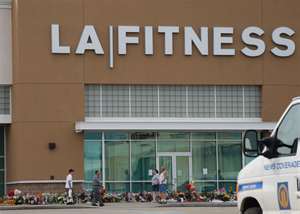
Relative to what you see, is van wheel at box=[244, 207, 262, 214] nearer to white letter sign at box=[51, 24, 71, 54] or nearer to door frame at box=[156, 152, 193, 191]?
white letter sign at box=[51, 24, 71, 54]

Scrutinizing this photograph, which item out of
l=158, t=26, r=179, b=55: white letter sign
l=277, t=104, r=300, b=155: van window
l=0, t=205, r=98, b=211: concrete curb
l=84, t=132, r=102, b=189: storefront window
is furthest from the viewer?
l=158, t=26, r=179, b=55: white letter sign

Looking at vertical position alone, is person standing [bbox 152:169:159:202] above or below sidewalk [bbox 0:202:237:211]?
above

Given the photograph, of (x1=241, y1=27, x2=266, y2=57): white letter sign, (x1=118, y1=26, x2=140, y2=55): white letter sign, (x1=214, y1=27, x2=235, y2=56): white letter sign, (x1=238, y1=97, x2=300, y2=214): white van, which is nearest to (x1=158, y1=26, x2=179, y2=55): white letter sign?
(x1=118, y1=26, x2=140, y2=55): white letter sign

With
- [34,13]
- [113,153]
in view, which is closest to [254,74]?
[113,153]

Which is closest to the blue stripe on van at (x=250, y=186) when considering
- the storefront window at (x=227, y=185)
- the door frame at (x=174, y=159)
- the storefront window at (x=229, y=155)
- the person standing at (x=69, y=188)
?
the person standing at (x=69, y=188)

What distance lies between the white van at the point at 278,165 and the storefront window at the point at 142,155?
28.4m

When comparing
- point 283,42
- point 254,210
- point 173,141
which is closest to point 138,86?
point 173,141

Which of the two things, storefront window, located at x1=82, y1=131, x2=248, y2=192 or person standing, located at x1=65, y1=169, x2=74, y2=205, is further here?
storefront window, located at x1=82, y1=131, x2=248, y2=192

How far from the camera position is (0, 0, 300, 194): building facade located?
36.8 meters

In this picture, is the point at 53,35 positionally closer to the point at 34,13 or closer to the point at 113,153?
the point at 34,13

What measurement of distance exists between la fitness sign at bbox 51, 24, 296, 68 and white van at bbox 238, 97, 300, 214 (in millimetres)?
28186

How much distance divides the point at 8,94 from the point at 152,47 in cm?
751

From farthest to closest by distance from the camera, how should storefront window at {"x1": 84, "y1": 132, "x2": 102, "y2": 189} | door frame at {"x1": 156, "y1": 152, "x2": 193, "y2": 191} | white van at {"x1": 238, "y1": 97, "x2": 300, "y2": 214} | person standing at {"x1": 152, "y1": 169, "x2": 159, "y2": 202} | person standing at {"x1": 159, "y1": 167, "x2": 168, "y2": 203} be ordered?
door frame at {"x1": 156, "y1": 152, "x2": 193, "y2": 191} → storefront window at {"x1": 84, "y1": 132, "x2": 102, "y2": 189} → person standing at {"x1": 159, "y1": 167, "x2": 168, "y2": 203} → person standing at {"x1": 152, "y1": 169, "x2": 159, "y2": 202} → white van at {"x1": 238, "y1": 97, "x2": 300, "y2": 214}

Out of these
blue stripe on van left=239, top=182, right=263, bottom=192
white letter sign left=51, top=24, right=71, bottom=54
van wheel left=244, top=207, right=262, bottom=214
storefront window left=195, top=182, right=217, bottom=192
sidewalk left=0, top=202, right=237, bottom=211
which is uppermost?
white letter sign left=51, top=24, right=71, bottom=54
